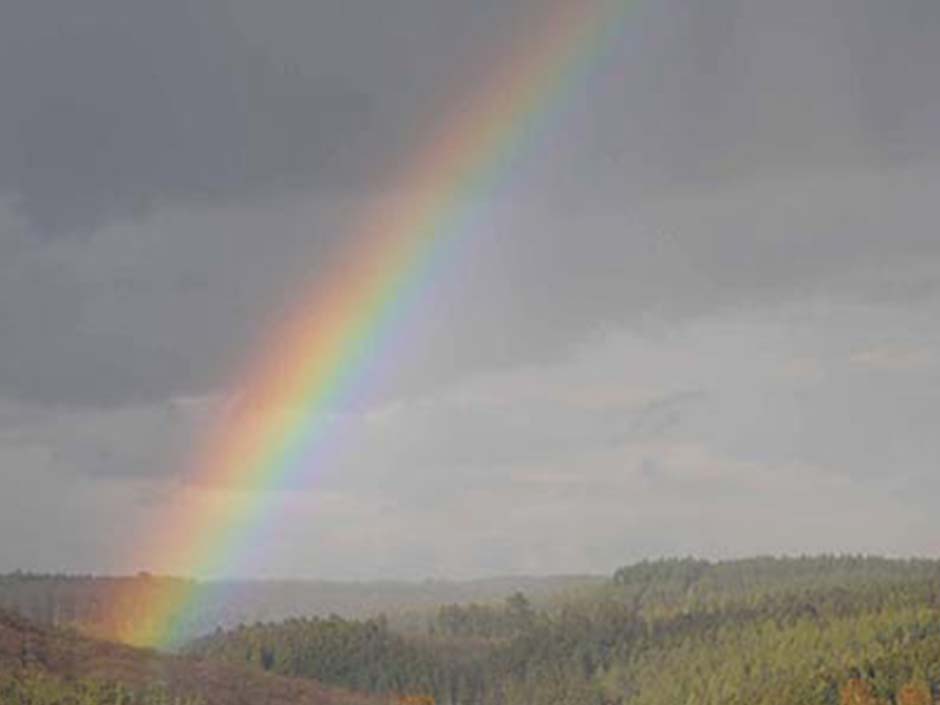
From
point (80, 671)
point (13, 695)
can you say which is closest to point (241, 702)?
point (80, 671)

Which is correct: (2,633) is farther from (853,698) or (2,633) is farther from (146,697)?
(853,698)

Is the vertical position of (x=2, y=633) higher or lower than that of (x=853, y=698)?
higher

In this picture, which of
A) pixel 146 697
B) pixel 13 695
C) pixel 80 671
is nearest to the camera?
pixel 13 695

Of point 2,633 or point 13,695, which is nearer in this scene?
point 13,695

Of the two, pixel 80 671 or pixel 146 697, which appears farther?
pixel 80 671

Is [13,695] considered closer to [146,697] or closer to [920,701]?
[146,697]

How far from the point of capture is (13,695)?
149 m

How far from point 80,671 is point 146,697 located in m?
22.1

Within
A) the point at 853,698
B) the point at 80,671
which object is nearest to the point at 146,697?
the point at 80,671

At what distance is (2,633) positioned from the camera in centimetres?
19662

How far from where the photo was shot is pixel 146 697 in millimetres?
173500

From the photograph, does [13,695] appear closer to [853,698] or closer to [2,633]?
[2,633]

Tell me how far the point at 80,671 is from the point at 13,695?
43.8 metres

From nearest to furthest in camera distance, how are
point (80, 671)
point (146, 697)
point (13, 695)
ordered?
point (13, 695)
point (146, 697)
point (80, 671)
